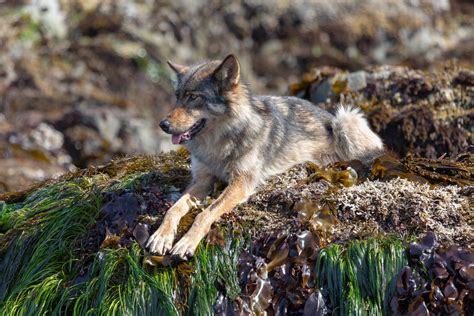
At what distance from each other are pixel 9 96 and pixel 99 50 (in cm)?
289

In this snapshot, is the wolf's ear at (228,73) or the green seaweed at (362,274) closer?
the green seaweed at (362,274)

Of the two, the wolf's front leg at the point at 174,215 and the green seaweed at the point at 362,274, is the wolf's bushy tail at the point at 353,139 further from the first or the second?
the green seaweed at the point at 362,274

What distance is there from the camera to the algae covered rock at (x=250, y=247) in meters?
5.66

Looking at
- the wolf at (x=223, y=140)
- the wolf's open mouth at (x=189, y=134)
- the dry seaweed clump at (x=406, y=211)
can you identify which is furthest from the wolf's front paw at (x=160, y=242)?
the dry seaweed clump at (x=406, y=211)

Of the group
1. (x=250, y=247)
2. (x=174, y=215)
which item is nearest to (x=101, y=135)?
(x=174, y=215)

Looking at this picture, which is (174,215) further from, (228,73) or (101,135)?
(101,135)

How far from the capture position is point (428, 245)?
224 inches

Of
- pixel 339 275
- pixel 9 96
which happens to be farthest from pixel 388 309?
pixel 9 96

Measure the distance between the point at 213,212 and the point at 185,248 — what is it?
0.51 metres

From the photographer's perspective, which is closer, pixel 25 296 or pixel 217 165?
pixel 25 296

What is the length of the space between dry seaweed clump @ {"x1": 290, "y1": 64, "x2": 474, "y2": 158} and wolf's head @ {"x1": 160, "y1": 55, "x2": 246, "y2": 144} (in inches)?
149

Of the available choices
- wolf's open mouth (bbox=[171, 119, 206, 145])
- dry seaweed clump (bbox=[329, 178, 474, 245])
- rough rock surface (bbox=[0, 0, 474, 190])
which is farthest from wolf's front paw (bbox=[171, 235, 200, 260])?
rough rock surface (bbox=[0, 0, 474, 190])

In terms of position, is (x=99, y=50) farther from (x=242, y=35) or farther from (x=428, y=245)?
(x=428, y=245)

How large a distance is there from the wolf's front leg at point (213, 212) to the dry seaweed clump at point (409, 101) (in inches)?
148
